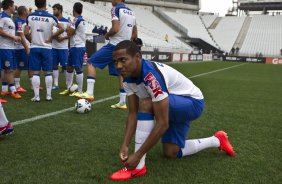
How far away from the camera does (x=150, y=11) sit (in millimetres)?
54094

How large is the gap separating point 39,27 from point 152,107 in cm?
444

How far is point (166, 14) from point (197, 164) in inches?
1998

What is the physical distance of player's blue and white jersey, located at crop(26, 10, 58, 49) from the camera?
21.2 feet

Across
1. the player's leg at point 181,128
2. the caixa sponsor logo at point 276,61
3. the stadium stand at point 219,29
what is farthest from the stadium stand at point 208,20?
the player's leg at point 181,128

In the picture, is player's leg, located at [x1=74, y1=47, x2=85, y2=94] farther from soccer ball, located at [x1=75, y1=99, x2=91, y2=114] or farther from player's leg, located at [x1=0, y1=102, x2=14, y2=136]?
player's leg, located at [x1=0, y1=102, x2=14, y2=136]

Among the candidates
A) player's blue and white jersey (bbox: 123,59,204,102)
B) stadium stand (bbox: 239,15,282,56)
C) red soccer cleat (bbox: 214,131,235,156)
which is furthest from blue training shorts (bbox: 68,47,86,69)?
stadium stand (bbox: 239,15,282,56)


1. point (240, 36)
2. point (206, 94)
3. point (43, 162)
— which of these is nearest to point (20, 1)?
point (206, 94)

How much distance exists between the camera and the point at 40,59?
6582mm

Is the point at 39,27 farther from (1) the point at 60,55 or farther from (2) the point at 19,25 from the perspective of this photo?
(1) the point at 60,55

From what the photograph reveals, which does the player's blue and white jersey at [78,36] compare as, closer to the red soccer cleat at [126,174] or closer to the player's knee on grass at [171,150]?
the player's knee on grass at [171,150]

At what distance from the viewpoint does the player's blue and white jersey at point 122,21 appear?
19.1 feet

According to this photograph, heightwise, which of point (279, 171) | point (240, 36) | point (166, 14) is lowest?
point (279, 171)

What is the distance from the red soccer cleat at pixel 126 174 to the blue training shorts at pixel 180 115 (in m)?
0.52

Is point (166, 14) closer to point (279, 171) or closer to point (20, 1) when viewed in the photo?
point (20, 1)
